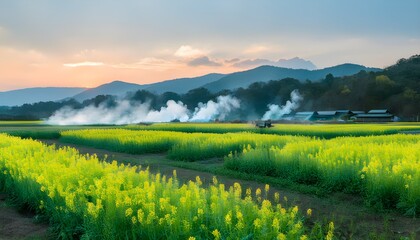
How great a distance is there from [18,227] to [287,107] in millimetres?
117783

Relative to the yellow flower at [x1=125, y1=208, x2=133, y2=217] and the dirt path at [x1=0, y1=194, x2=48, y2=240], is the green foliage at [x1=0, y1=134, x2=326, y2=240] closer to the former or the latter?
the yellow flower at [x1=125, y1=208, x2=133, y2=217]

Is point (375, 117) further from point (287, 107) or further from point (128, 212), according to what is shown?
point (128, 212)

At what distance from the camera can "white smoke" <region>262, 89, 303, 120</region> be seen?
123m

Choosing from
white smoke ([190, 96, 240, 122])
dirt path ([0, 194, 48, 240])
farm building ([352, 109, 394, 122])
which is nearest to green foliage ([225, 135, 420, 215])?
dirt path ([0, 194, 48, 240])

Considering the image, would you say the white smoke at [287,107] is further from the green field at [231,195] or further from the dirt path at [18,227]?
the dirt path at [18,227]

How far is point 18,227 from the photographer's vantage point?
31.4ft

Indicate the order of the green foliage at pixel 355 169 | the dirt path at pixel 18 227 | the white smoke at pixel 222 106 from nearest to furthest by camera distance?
the dirt path at pixel 18 227 < the green foliage at pixel 355 169 < the white smoke at pixel 222 106

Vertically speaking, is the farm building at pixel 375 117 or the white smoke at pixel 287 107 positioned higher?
the white smoke at pixel 287 107

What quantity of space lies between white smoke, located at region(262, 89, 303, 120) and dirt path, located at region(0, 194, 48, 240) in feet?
372

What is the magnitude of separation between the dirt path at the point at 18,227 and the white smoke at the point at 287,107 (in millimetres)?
113489

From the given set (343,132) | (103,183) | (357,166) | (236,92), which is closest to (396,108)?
(236,92)

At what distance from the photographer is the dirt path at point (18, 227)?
890 cm

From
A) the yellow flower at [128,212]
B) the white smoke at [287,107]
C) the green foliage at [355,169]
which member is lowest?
the green foliage at [355,169]

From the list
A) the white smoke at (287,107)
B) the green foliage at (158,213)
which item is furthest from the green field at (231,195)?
the white smoke at (287,107)
